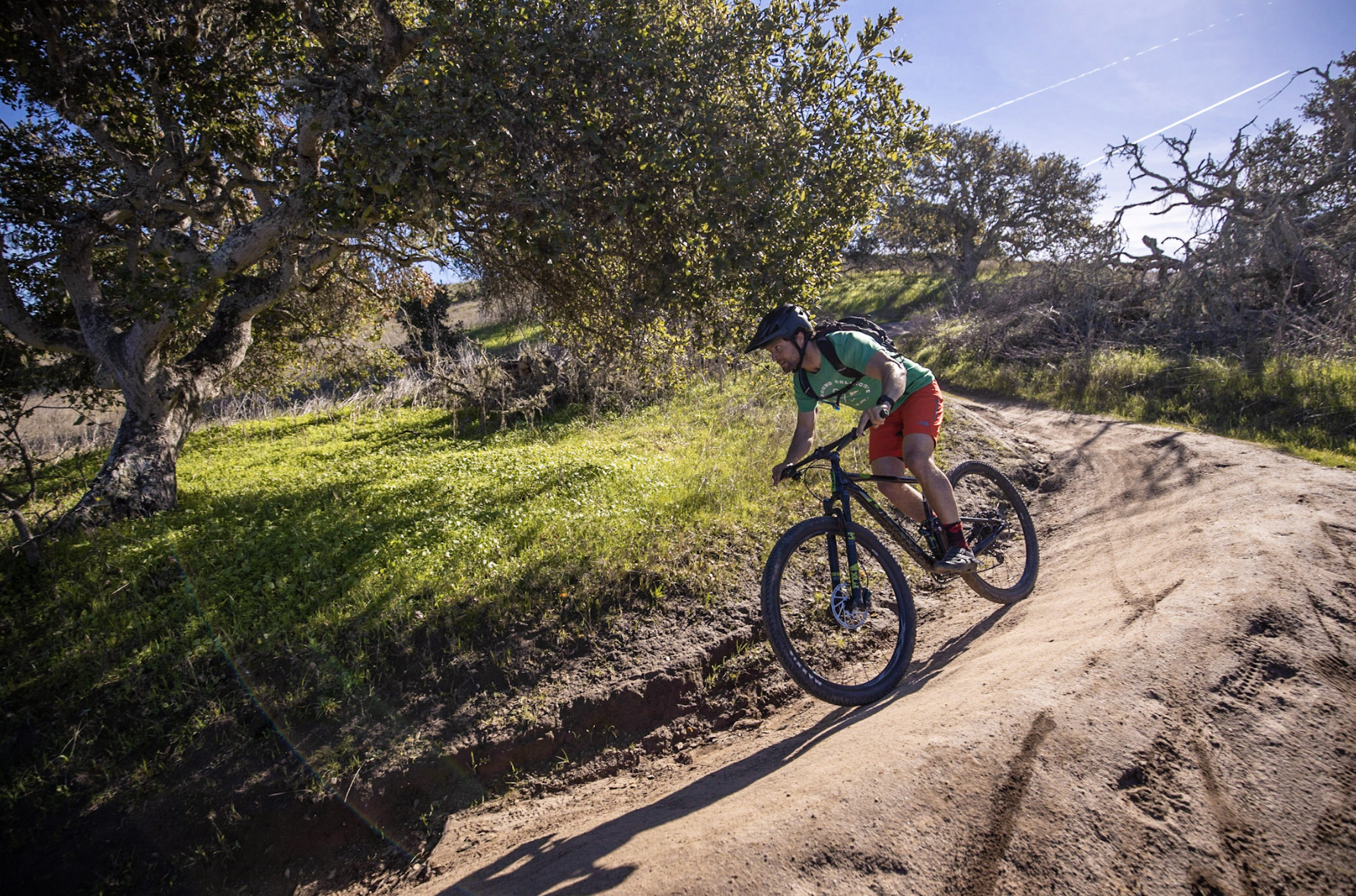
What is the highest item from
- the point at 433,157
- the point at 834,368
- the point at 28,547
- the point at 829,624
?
the point at 433,157

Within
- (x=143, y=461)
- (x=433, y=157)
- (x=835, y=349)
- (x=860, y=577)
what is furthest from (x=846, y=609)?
(x=143, y=461)

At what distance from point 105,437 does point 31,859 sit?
11992 mm

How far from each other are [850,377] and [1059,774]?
7.99ft

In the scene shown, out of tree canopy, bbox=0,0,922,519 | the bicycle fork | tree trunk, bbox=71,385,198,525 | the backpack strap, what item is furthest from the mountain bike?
tree trunk, bbox=71,385,198,525

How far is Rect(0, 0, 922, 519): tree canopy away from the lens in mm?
4719

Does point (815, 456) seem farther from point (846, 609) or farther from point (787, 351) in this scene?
point (846, 609)

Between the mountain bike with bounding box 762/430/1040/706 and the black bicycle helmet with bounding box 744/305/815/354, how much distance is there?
77 centimetres

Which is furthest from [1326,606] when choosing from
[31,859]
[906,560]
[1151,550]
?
[31,859]

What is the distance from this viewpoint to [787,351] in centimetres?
401

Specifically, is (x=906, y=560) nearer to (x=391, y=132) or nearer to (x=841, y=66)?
(x=841, y=66)

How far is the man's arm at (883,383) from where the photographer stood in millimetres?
3633

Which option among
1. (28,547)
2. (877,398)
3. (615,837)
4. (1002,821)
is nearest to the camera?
(1002,821)

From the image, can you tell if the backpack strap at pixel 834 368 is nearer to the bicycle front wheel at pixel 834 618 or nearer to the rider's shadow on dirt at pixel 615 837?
the bicycle front wheel at pixel 834 618

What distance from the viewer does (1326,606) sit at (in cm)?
315
